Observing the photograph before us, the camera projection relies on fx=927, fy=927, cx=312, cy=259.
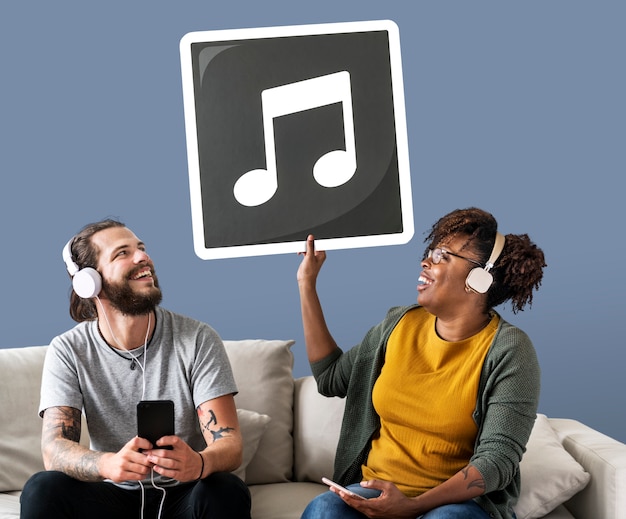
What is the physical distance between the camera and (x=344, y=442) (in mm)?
2434

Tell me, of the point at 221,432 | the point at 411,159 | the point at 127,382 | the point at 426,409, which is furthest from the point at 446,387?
the point at 411,159

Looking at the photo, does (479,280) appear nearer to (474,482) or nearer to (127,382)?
(474,482)

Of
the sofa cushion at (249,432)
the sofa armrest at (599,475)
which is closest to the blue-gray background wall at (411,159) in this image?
the sofa cushion at (249,432)

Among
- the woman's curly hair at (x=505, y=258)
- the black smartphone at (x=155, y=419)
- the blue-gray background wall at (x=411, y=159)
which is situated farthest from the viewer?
the blue-gray background wall at (x=411, y=159)

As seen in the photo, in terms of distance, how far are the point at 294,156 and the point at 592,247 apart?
1.56m

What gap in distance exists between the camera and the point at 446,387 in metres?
2.26

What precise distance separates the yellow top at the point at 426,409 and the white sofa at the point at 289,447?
13.7 inches

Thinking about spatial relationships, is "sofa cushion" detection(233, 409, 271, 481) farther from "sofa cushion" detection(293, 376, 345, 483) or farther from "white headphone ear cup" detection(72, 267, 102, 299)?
"white headphone ear cup" detection(72, 267, 102, 299)

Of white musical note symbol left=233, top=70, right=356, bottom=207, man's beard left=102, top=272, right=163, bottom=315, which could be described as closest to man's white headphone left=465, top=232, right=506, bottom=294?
white musical note symbol left=233, top=70, right=356, bottom=207

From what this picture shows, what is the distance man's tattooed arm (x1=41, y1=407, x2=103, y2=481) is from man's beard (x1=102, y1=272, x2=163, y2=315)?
281 millimetres

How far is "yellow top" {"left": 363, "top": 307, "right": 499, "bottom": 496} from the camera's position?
223 centimetres

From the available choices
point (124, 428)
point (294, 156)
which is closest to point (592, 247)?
point (294, 156)

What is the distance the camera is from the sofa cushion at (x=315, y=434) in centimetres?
279

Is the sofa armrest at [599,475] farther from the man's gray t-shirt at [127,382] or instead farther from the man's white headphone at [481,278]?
the man's gray t-shirt at [127,382]
